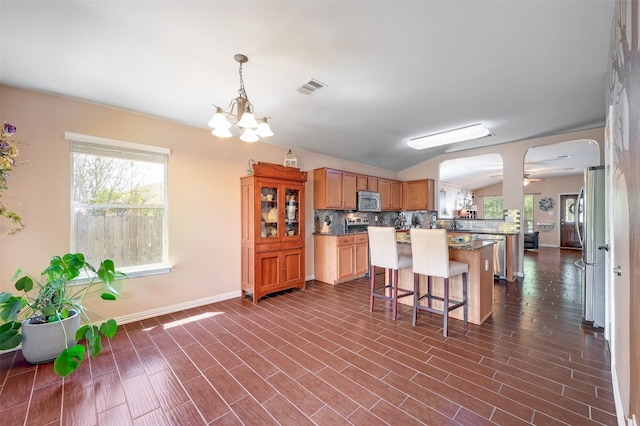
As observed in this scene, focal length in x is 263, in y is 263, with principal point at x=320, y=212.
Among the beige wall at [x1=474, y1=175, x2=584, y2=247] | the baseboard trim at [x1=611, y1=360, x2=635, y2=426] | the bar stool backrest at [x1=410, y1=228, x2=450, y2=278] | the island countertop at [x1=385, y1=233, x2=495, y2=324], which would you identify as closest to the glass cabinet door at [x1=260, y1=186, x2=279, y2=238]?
the island countertop at [x1=385, y1=233, x2=495, y2=324]

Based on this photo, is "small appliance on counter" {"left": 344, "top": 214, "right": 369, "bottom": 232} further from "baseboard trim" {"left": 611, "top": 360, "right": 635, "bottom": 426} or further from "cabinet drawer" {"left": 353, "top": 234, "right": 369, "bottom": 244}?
"baseboard trim" {"left": 611, "top": 360, "right": 635, "bottom": 426}

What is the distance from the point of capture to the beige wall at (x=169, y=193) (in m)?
2.44

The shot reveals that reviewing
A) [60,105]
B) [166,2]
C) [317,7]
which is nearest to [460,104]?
[317,7]

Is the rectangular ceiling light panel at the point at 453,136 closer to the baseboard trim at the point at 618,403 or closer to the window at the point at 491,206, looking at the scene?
the baseboard trim at the point at 618,403

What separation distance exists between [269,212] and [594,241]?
3.86 meters

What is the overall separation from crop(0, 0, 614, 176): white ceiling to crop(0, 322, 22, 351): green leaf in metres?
2.10

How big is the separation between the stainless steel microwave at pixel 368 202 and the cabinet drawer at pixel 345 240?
0.81m

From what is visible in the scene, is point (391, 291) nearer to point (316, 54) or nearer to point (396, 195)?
point (316, 54)

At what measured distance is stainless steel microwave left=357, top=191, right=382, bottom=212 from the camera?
5.35 meters

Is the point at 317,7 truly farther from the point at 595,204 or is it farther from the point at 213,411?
the point at 595,204

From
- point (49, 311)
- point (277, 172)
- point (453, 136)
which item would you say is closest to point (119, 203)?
point (49, 311)

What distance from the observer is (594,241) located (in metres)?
2.74

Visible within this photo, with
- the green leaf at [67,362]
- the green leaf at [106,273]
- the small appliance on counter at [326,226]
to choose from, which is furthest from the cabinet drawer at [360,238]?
the green leaf at [67,362]

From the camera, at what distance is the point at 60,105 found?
103 inches
